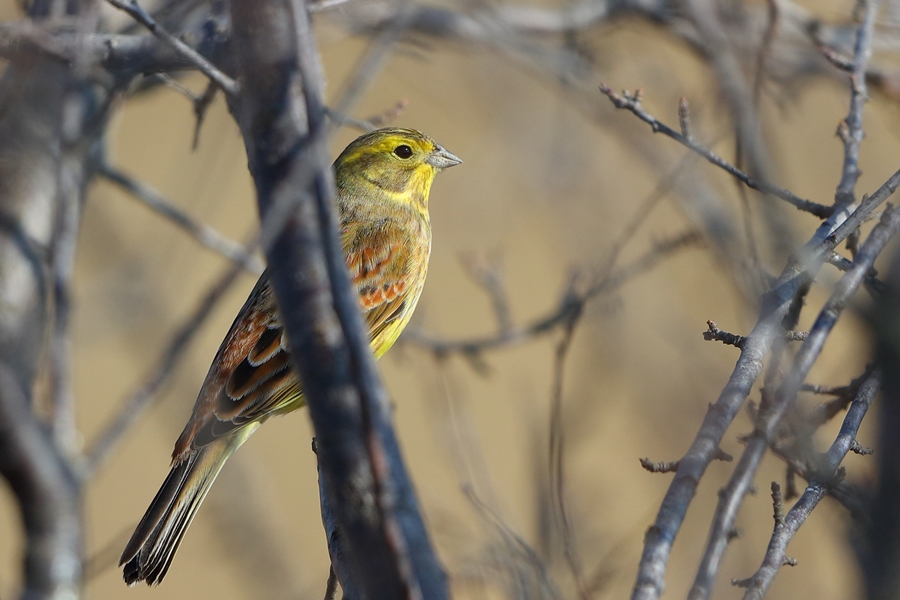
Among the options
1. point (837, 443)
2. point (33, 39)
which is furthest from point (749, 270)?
point (33, 39)

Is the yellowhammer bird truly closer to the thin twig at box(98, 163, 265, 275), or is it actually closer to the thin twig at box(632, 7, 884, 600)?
the thin twig at box(98, 163, 265, 275)

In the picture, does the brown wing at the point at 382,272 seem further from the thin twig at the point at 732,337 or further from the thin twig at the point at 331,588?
the thin twig at the point at 732,337

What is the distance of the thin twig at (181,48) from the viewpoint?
2.71m

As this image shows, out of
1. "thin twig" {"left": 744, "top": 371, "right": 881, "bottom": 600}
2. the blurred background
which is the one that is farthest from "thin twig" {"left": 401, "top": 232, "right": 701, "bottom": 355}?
"thin twig" {"left": 744, "top": 371, "right": 881, "bottom": 600}

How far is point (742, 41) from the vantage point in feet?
14.0

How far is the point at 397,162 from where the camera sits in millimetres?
5684

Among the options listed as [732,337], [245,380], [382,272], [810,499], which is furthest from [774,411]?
[382,272]

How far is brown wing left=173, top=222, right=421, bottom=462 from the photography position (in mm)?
4500

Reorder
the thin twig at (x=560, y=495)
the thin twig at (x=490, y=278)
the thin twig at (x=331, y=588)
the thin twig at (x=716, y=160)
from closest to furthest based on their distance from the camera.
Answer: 1. the thin twig at (x=560, y=495)
2. the thin twig at (x=716, y=160)
3. the thin twig at (x=331, y=588)
4. the thin twig at (x=490, y=278)

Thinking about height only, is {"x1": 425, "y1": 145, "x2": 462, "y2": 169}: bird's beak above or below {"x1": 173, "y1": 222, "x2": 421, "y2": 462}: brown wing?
above

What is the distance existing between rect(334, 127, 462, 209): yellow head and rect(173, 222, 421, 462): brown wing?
0.32 m

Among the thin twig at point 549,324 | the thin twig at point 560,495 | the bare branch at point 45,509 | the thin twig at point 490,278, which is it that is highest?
the thin twig at point 490,278

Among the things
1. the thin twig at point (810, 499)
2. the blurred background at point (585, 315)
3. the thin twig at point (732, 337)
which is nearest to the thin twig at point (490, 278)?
the blurred background at point (585, 315)

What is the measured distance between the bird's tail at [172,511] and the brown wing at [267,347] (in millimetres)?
86
